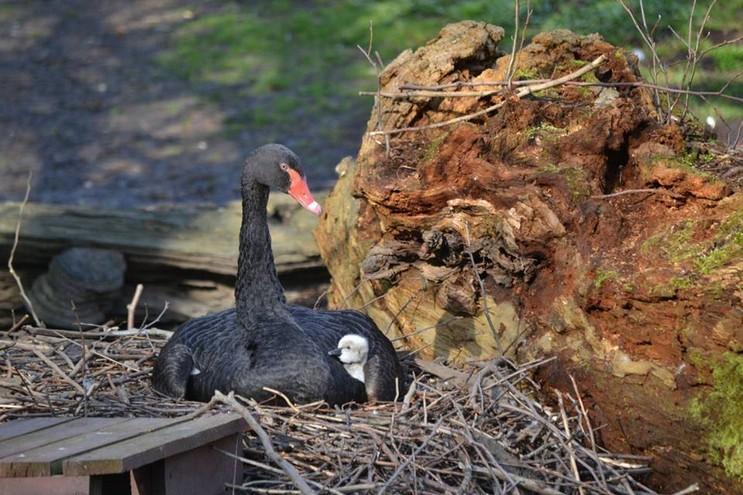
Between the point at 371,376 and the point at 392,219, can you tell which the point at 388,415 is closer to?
the point at 371,376

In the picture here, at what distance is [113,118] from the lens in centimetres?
1413

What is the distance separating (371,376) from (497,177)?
1119mm

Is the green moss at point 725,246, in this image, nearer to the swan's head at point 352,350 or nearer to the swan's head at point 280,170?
the swan's head at point 352,350

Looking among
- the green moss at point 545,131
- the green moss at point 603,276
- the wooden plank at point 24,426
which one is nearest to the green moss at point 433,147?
the green moss at point 545,131

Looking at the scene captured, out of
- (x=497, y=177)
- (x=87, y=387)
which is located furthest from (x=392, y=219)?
(x=87, y=387)

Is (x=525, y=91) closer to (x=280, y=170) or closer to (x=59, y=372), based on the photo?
(x=280, y=170)

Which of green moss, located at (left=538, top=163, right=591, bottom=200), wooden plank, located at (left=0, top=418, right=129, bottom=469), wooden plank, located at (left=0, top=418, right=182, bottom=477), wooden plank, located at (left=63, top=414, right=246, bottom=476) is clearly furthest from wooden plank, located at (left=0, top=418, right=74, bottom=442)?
green moss, located at (left=538, top=163, right=591, bottom=200)

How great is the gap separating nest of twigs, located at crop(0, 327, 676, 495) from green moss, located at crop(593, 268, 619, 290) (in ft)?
1.67

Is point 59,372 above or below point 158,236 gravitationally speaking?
above

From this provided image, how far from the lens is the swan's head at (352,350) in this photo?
18.1 feet

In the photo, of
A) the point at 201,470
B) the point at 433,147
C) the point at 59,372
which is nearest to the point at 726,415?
the point at 201,470

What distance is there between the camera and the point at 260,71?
15.0 m

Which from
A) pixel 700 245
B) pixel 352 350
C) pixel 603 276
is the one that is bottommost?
pixel 352 350

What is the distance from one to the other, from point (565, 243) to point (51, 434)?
240 cm
